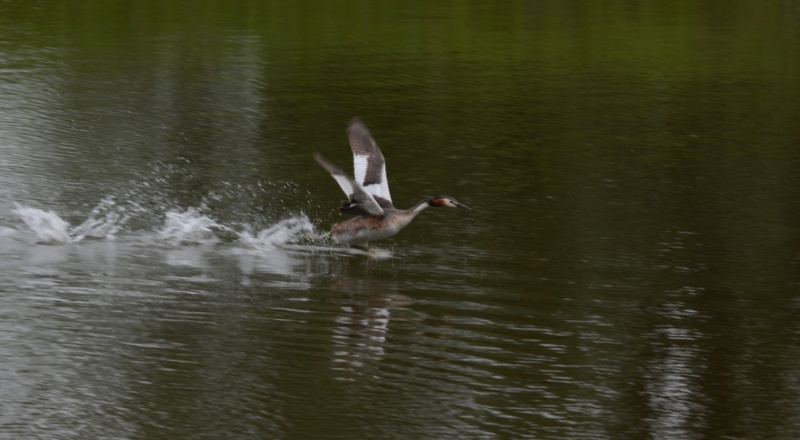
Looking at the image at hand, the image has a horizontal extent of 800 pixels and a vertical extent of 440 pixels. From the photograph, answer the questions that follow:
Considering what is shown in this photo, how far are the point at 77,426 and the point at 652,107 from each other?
51.3 ft

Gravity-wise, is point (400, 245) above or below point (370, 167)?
below

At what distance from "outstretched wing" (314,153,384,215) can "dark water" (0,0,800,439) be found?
0.47 metres

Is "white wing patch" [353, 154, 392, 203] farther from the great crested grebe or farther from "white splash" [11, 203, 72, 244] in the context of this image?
"white splash" [11, 203, 72, 244]

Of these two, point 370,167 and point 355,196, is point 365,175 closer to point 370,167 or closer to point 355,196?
point 370,167

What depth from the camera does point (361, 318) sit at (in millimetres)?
11164

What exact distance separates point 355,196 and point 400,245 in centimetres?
82

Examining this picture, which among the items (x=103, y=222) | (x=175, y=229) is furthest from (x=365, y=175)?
(x=103, y=222)

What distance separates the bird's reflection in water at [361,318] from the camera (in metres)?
10.1

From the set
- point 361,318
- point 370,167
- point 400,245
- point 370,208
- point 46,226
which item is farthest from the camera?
point 370,167

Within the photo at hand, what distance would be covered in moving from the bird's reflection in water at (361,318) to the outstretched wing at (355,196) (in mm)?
690

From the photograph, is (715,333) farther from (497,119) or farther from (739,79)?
(739,79)

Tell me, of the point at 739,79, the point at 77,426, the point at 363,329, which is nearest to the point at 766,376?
the point at 363,329

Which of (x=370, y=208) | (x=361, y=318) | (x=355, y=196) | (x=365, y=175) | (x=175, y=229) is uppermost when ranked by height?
(x=365, y=175)

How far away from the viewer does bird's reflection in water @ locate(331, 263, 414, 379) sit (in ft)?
33.0
